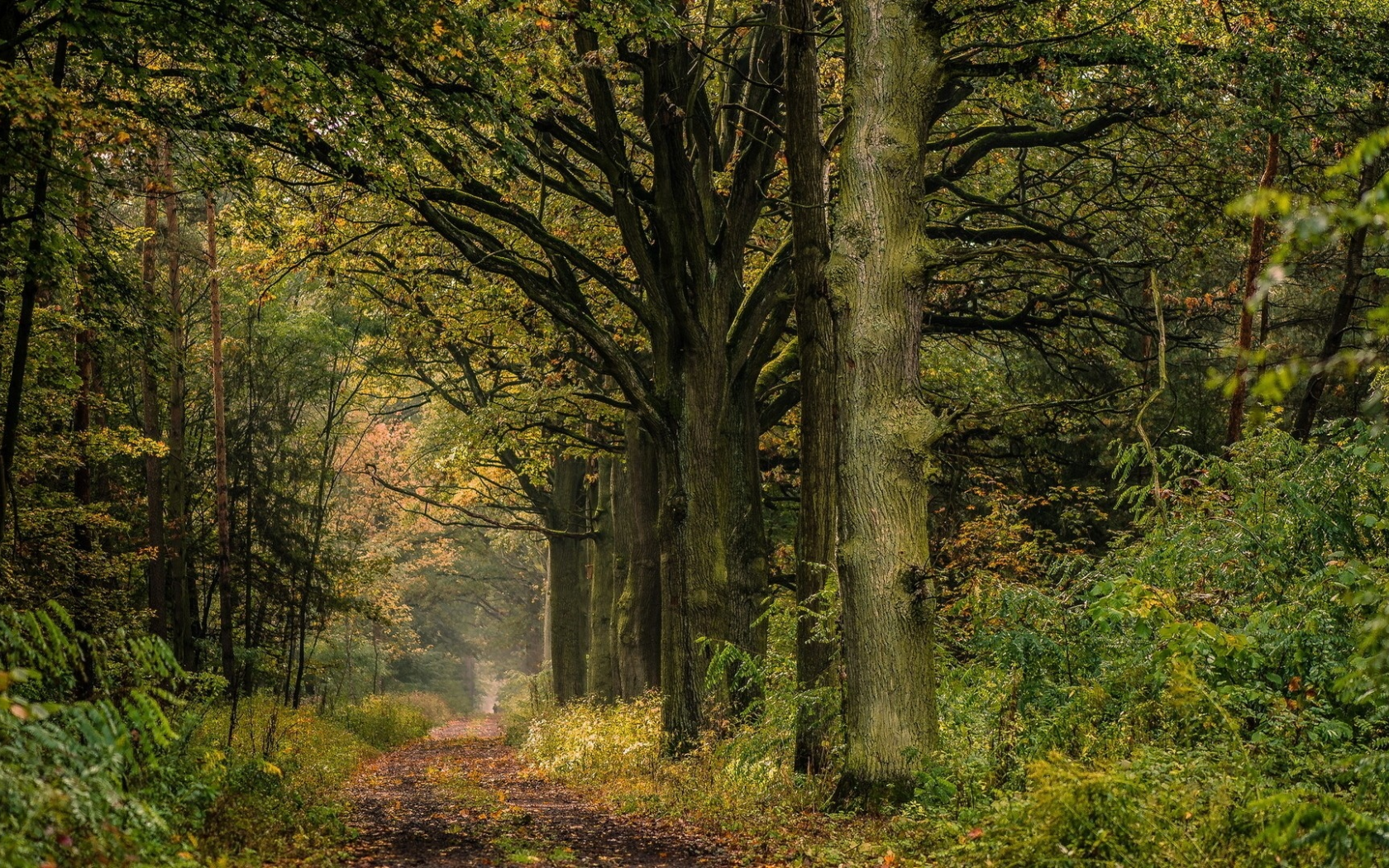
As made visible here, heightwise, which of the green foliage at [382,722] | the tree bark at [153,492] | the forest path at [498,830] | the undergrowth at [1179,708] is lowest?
the green foliage at [382,722]

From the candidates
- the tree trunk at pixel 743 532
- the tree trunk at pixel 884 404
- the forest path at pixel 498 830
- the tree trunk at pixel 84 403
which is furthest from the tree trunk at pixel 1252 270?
the tree trunk at pixel 84 403

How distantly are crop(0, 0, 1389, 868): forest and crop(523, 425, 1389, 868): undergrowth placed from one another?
0.13 feet

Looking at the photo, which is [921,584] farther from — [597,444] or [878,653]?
[597,444]

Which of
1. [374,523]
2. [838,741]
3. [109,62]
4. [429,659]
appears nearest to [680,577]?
[838,741]

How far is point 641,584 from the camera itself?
18.2m

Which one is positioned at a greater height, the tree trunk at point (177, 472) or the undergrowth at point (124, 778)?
the tree trunk at point (177, 472)

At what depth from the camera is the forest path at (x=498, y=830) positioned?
688 centimetres

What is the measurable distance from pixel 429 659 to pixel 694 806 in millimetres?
45488

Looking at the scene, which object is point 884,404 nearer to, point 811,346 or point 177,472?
point 811,346

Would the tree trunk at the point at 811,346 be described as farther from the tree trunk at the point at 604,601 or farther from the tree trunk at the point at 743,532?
the tree trunk at the point at 604,601

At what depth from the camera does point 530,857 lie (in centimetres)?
682

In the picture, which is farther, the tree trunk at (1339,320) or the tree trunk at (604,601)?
the tree trunk at (604,601)

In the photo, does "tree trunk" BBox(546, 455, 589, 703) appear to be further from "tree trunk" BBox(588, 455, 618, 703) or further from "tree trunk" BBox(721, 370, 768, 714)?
"tree trunk" BBox(721, 370, 768, 714)

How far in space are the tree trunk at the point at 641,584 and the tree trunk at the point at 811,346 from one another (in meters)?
7.83
